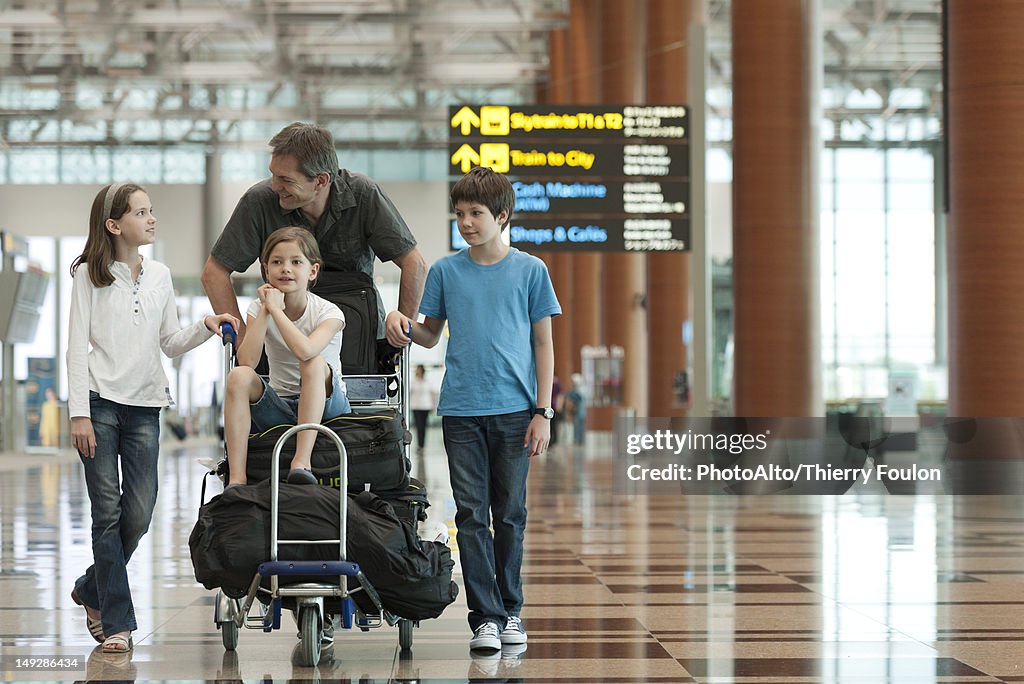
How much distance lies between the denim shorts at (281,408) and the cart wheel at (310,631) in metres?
0.65

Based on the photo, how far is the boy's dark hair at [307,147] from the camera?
5.45 metres

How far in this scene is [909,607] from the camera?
7055 millimetres

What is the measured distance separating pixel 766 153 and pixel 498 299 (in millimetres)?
11169

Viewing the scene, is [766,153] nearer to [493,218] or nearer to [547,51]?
[493,218]

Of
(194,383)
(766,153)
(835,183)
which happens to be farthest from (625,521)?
(835,183)

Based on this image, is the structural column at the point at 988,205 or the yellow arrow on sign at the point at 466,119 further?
the yellow arrow on sign at the point at 466,119

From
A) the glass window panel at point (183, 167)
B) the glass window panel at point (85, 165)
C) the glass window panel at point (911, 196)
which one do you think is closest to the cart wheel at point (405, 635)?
the glass window panel at point (85, 165)

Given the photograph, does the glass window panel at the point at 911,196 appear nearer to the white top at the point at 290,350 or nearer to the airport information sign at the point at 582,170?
the airport information sign at the point at 582,170

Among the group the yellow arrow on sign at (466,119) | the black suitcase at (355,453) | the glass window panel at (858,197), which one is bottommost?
the black suitcase at (355,453)

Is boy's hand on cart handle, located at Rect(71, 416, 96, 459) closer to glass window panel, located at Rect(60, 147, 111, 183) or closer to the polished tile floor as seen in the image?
the polished tile floor

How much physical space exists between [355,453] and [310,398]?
0.25 meters

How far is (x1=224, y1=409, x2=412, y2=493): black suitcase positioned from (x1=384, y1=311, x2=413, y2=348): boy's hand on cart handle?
0.97 ft

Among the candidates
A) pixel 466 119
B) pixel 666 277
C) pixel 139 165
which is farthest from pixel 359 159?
pixel 466 119

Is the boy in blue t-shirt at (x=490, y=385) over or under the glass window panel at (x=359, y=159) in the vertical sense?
under
